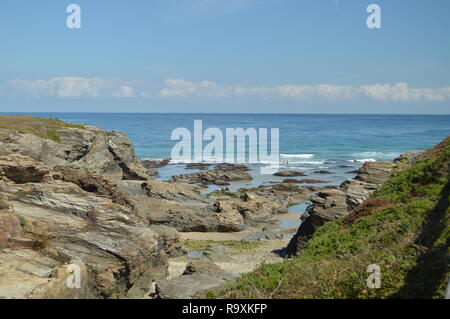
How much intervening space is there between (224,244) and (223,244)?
8cm

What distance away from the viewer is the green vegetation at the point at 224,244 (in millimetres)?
32938

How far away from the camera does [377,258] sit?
15.5 meters

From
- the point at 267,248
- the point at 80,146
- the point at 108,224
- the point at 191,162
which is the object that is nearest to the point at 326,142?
the point at 191,162

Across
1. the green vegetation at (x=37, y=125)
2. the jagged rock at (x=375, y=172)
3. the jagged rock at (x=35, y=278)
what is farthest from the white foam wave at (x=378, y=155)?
the jagged rock at (x=35, y=278)

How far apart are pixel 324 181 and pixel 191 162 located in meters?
34.1

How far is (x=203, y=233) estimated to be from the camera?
127 feet

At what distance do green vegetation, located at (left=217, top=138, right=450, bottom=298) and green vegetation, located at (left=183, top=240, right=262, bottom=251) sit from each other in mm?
9665

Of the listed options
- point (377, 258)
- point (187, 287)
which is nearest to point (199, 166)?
point (187, 287)

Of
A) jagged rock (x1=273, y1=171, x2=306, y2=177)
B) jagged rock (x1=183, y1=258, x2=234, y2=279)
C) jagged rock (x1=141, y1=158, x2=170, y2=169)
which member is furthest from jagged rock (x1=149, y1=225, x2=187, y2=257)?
jagged rock (x1=141, y1=158, x2=170, y2=169)

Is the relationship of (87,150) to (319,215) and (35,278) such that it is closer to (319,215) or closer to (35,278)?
(319,215)

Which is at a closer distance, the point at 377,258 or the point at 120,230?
the point at 377,258

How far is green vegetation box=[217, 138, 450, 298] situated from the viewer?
43.5ft

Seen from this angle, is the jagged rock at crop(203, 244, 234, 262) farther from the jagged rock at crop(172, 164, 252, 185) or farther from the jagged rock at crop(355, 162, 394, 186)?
the jagged rock at crop(172, 164, 252, 185)
